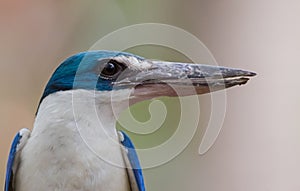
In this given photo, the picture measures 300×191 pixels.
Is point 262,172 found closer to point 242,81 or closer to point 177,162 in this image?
point 177,162

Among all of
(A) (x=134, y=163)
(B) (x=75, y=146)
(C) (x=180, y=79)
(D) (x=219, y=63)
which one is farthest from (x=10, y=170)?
(D) (x=219, y=63)

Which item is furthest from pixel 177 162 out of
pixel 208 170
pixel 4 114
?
pixel 4 114

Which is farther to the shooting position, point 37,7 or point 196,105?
point 37,7

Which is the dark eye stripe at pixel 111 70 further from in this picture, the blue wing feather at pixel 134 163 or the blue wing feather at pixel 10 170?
the blue wing feather at pixel 10 170

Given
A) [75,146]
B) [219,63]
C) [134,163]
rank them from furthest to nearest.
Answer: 1. [219,63]
2. [134,163]
3. [75,146]

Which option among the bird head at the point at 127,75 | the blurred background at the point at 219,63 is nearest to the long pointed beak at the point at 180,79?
the bird head at the point at 127,75

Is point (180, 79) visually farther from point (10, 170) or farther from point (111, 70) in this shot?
point (10, 170)
